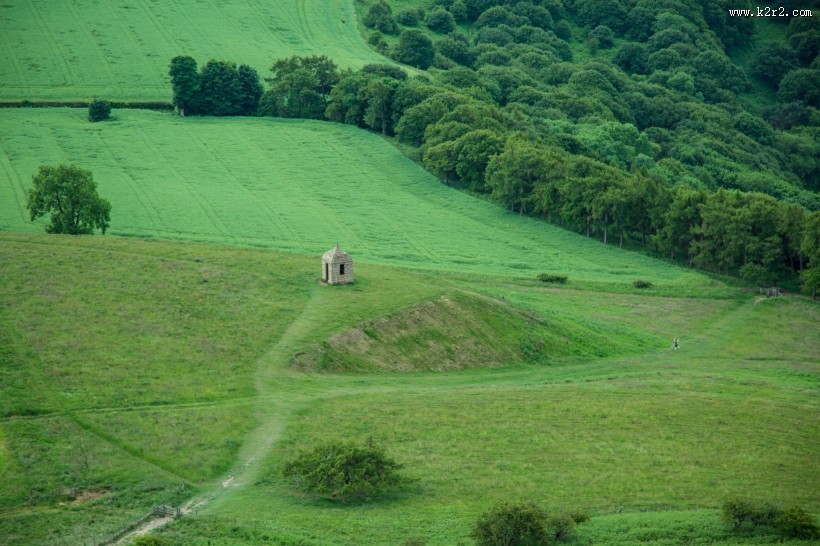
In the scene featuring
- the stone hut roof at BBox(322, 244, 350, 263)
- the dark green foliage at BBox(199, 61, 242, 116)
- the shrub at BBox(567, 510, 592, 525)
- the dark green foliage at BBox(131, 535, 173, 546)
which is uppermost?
the dark green foliage at BBox(199, 61, 242, 116)

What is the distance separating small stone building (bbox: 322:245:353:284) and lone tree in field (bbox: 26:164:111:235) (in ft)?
104

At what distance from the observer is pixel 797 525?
177 feet

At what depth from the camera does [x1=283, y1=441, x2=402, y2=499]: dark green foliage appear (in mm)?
59750

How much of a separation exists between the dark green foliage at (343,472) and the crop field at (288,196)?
57114mm

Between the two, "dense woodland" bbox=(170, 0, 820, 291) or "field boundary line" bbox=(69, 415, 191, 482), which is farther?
"dense woodland" bbox=(170, 0, 820, 291)

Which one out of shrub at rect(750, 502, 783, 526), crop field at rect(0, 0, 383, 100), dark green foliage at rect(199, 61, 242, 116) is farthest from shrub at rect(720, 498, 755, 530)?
crop field at rect(0, 0, 383, 100)

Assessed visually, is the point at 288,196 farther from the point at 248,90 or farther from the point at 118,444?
the point at 118,444

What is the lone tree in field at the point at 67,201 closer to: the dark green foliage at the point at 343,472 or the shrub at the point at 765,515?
the dark green foliage at the point at 343,472

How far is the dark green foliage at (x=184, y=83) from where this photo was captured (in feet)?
561

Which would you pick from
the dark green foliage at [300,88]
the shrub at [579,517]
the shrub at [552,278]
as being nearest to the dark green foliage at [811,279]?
the shrub at [552,278]

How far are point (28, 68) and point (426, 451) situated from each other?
14083cm

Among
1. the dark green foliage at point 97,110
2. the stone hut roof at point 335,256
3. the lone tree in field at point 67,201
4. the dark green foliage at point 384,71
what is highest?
the dark green foliage at point 384,71

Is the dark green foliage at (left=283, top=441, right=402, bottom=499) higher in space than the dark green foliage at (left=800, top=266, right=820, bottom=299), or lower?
lower

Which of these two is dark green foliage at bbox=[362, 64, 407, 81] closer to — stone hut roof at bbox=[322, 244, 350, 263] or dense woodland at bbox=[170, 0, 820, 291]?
dense woodland at bbox=[170, 0, 820, 291]
